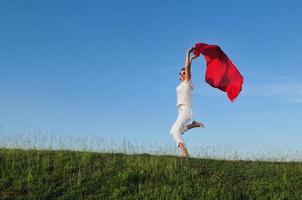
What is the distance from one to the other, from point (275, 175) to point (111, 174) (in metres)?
4.73

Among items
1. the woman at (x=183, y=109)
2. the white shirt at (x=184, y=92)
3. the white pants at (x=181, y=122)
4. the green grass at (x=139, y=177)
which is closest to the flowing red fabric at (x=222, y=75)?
the woman at (x=183, y=109)

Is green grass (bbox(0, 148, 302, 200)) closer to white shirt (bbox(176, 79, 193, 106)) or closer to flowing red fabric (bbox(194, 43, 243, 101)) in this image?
white shirt (bbox(176, 79, 193, 106))

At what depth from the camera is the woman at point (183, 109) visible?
16.7m

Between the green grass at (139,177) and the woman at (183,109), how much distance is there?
641 mm

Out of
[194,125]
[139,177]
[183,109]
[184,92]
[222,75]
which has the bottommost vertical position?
[139,177]

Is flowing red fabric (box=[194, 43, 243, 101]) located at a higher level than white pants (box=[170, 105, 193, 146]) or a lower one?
higher

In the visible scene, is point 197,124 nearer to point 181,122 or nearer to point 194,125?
point 194,125

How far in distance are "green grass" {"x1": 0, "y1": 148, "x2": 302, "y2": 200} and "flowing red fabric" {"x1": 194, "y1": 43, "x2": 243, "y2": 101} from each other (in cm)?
346

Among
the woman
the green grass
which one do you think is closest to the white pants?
the woman

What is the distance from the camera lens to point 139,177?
47.2 feet

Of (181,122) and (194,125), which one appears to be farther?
(194,125)

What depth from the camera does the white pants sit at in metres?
16.7

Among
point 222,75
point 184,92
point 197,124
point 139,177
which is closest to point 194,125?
point 197,124

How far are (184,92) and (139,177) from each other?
3701 mm
